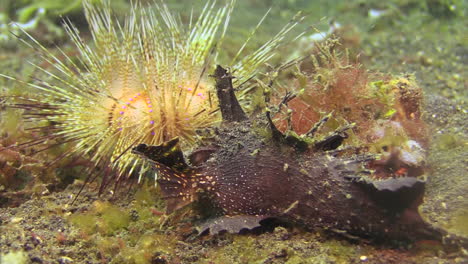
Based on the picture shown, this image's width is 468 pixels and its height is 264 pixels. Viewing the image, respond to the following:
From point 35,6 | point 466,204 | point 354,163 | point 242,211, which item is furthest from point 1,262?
point 35,6

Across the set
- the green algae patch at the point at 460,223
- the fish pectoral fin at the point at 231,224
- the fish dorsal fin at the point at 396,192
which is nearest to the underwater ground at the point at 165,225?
the green algae patch at the point at 460,223

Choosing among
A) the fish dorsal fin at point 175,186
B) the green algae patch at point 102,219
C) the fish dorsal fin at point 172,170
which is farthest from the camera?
the green algae patch at point 102,219

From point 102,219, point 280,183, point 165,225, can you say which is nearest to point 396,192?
point 280,183

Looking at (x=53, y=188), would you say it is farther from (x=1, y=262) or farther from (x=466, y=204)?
(x=466, y=204)

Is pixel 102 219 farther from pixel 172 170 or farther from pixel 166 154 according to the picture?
pixel 166 154

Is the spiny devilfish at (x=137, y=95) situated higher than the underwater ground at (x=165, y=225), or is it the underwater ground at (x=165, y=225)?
the spiny devilfish at (x=137, y=95)

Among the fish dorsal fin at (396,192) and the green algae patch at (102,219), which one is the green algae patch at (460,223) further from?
the green algae patch at (102,219)

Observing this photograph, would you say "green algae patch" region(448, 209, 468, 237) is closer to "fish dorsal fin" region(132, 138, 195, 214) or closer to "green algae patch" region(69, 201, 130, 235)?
"fish dorsal fin" region(132, 138, 195, 214)

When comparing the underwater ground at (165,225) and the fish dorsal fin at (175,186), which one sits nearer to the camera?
the underwater ground at (165,225)

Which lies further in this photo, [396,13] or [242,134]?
[396,13]

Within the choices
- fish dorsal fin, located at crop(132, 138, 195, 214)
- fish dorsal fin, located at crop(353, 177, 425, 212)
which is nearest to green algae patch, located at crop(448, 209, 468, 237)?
fish dorsal fin, located at crop(353, 177, 425, 212)

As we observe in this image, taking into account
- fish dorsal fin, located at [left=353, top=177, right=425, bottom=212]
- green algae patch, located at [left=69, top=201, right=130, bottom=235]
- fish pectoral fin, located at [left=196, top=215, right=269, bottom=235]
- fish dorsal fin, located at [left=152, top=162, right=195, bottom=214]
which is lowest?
green algae patch, located at [left=69, top=201, right=130, bottom=235]
